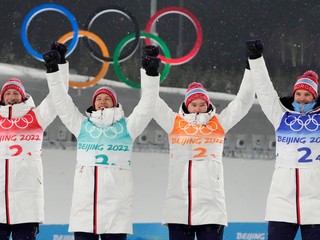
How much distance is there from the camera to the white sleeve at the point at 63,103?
18.4 ft

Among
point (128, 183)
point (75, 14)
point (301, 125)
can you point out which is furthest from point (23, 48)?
point (301, 125)

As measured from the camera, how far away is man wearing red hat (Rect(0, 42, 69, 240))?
18.6 feet

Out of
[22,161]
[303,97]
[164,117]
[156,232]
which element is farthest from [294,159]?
[156,232]

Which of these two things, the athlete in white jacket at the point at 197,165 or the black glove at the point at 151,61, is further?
the athlete in white jacket at the point at 197,165

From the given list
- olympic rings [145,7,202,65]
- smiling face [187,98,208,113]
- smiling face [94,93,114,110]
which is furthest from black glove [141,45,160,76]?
olympic rings [145,7,202,65]

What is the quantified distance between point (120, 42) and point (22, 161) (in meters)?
2.66

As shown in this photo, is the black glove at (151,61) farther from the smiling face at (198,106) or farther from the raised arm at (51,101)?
the raised arm at (51,101)

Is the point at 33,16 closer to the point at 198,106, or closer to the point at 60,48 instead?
the point at 60,48

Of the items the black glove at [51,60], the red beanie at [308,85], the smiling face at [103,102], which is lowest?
the smiling face at [103,102]

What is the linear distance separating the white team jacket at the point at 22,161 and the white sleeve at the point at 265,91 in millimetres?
1114

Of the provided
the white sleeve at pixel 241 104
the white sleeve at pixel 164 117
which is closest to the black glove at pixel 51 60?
the white sleeve at pixel 164 117

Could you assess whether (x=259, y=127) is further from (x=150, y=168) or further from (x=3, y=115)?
(x=3, y=115)

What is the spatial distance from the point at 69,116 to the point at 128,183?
521mm

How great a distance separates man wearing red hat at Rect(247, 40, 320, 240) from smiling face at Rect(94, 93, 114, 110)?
0.84 m
